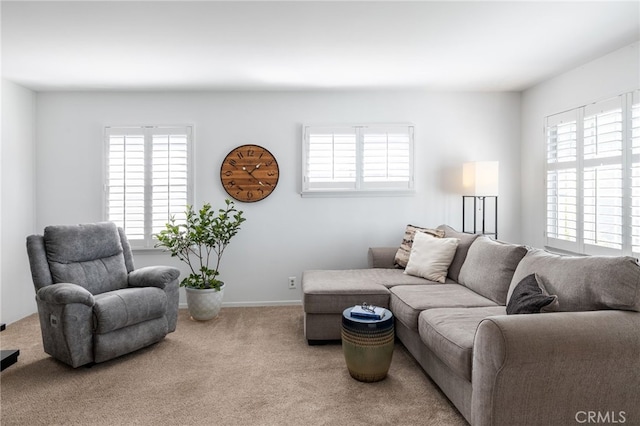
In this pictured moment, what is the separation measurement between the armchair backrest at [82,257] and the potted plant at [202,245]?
1.62 ft

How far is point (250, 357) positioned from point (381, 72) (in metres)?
2.85

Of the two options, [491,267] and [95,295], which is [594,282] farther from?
[95,295]

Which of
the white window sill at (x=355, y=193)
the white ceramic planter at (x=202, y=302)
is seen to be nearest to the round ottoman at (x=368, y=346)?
the white ceramic planter at (x=202, y=302)

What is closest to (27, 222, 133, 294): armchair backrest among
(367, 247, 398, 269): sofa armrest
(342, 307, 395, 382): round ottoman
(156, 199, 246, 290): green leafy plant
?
(156, 199, 246, 290): green leafy plant

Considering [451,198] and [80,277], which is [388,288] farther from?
[80,277]

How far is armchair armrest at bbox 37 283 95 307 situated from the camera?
2533 mm

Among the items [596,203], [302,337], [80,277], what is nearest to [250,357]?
[302,337]

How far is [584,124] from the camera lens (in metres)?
3.32

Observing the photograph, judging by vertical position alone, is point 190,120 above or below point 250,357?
above

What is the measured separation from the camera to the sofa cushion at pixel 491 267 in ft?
8.66

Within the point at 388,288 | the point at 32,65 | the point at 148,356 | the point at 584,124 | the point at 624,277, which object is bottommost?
the point at 148,356

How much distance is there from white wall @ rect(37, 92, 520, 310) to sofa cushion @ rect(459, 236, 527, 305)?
4.07 feet

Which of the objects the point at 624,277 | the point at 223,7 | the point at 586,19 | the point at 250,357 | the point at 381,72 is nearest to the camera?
the point at 624,277

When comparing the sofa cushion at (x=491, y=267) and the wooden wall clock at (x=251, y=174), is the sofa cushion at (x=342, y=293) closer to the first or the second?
the sofa cushion at (x=491, y=267)
